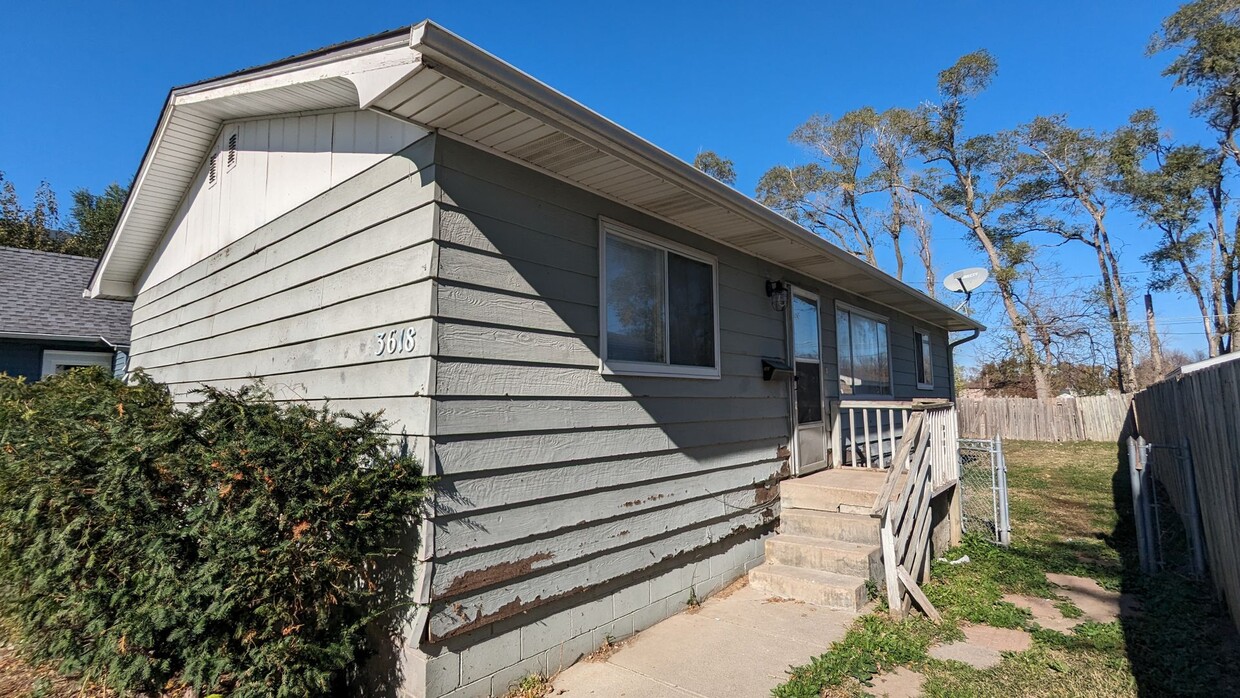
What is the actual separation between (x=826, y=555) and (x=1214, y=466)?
2.72 metres

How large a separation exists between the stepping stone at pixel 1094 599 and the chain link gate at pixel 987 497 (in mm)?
1008

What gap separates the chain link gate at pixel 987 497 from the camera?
634 centimetres

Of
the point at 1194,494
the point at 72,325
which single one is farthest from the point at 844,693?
the point at 72,325

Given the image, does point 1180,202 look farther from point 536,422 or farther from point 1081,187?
point 536,422

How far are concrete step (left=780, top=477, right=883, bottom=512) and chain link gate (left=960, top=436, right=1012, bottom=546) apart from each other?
5.66 feet

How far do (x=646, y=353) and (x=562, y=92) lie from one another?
1.97 m

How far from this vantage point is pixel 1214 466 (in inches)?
161

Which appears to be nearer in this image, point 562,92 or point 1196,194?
point 562,92

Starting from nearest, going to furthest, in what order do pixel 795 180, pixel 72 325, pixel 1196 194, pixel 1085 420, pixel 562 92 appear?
pixel 562 92 → pixel 72 325 → pixel 1085 420 → pixel 1196 194 → pixel 795 180

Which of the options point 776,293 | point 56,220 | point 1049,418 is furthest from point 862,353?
point 56,220

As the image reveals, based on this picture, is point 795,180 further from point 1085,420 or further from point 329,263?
point 329,263

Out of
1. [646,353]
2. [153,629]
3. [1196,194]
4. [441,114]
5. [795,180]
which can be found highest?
[795,180]

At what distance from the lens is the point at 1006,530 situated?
6340mm

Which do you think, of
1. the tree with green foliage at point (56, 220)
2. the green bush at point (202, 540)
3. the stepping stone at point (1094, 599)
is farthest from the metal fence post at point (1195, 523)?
the tree with green foliage at point (56, 220)
